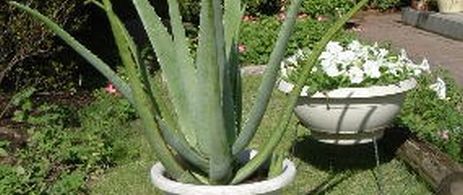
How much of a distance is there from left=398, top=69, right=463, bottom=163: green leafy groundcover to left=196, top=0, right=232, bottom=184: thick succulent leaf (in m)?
2.07

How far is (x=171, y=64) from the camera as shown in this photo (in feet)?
12.0

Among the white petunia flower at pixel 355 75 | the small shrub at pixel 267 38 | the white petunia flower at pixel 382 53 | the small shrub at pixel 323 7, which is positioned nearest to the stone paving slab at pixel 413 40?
the small shrub at pixel 323 7

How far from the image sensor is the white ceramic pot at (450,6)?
12.2 metres

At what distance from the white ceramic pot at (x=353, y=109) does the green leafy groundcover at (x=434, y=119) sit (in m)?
0.58

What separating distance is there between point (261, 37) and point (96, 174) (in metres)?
3.93

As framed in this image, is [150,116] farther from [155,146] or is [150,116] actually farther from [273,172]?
[273,172]

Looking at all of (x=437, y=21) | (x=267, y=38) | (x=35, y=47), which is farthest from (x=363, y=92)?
(x=437, y=21)

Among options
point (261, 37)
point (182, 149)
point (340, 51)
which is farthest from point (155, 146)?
point (261, 37)

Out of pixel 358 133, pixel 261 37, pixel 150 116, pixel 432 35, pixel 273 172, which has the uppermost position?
pixel 150 116

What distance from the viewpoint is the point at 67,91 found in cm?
789

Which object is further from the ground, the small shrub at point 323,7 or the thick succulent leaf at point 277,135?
the thick succulent leaf at point 277,135

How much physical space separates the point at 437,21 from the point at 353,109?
24.4ft

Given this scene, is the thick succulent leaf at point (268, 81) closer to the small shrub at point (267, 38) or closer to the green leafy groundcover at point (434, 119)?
the green leafy groundcover at point (434, 119)

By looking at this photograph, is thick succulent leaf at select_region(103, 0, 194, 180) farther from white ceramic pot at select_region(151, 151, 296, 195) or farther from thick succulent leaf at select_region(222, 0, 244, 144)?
thick succulent leaf at select_region(222, 0, 244, 144)
